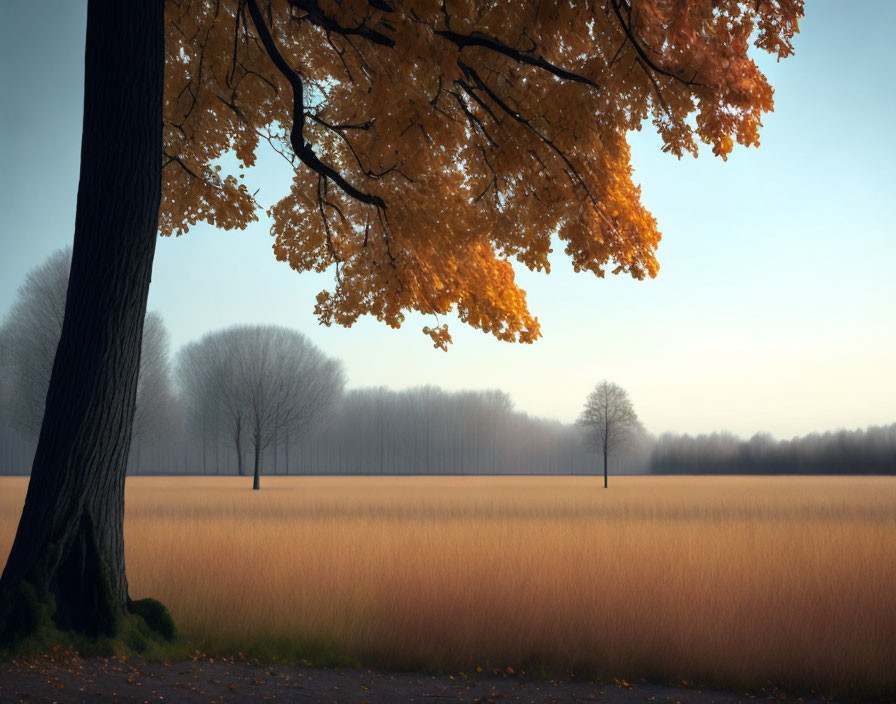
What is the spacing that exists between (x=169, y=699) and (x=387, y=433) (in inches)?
3641

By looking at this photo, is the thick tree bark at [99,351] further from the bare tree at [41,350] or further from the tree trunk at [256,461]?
the tree trunk at [256,461]

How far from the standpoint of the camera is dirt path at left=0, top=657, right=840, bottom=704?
6.11 metres

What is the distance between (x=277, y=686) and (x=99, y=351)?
133 inches

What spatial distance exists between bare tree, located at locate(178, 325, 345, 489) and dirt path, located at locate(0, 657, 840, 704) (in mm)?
35460

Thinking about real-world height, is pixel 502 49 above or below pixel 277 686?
above

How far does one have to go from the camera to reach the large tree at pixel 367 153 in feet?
24.5

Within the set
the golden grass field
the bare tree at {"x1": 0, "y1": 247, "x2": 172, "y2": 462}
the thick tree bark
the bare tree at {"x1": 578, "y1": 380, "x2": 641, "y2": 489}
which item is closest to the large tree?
the thick tree bark

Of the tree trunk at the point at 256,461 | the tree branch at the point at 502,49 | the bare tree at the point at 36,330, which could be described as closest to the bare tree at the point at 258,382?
the tree trunk at the point at 256,461

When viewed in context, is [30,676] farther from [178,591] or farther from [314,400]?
[314,400]

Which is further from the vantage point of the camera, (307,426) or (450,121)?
(307,426)

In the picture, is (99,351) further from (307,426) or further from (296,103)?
(307,426)

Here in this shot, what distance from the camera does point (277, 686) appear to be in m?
6.67

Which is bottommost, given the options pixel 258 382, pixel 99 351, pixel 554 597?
pixel 554 597

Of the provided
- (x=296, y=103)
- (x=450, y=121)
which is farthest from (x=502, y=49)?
(x=296, y=103)
